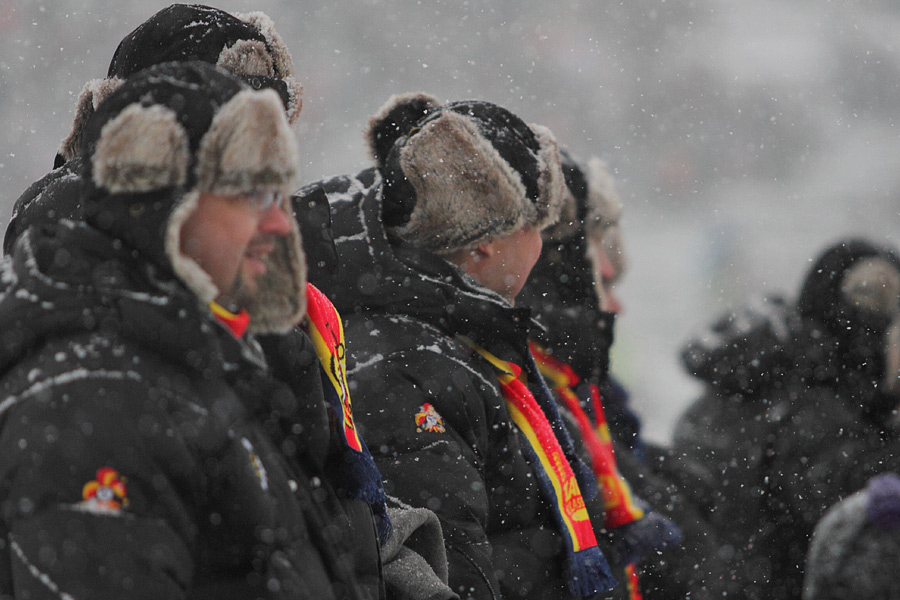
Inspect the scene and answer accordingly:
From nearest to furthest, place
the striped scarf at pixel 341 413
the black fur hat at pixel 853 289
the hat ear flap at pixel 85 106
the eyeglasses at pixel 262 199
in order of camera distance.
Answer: the eyeglasses at pixel 262 199, the striped scarf at pixel 341 413, the hat ear flap at pixel 85 106, the black fur hat at pixel 853 289

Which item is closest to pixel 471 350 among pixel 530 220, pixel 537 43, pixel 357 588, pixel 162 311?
pixel 530 220

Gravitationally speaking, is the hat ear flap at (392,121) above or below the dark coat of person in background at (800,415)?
above

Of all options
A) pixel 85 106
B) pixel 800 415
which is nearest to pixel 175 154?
pixel 85 106

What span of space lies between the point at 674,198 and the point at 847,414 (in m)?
13.1

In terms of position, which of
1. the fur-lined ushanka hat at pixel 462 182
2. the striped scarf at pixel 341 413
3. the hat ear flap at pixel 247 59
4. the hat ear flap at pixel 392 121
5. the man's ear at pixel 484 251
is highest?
the hat ear flap at pixel 392 121

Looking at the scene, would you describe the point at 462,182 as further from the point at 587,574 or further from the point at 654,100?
the point at 654,100

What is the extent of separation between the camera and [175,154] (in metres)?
1.28

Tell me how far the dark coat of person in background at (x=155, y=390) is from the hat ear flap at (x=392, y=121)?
113 cm

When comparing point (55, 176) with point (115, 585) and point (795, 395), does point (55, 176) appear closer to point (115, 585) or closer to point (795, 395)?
point (115, 585)

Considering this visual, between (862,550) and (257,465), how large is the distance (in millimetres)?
793

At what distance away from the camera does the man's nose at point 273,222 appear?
142 centimetres

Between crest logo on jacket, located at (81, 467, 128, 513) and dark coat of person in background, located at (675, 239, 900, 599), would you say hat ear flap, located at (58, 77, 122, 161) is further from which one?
dark coat of person in background, located at (675, 239, 900, 599)

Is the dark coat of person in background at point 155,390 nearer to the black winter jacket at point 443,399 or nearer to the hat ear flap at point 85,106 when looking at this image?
the black winter jacket at point 443,399

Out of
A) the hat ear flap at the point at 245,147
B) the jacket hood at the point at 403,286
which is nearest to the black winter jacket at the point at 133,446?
the hat ear flap at the point at 245,147
